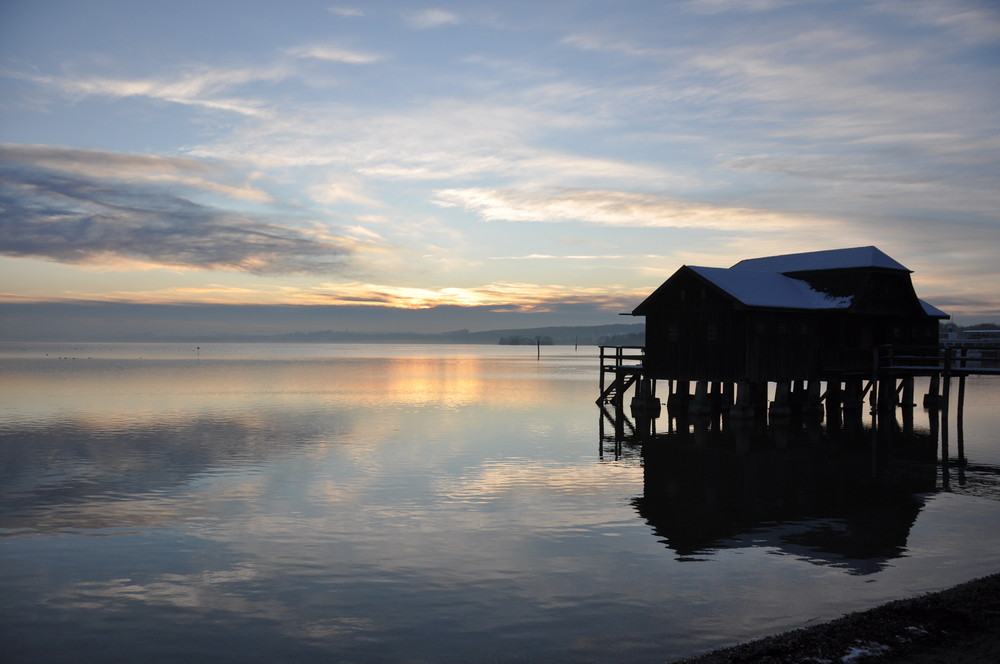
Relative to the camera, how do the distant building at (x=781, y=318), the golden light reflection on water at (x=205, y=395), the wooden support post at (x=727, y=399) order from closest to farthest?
1. the distant building at (x=781, y=318)
2. the wooden support post at (x=727, y=399)
3. the golden light reflection on water at (x=205, y=395)

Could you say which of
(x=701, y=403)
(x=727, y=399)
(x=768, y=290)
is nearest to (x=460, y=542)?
(x=701, y=403)

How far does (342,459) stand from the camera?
28.6 m

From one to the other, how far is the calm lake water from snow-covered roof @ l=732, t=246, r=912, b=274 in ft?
41.3

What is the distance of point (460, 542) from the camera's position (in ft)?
55.1

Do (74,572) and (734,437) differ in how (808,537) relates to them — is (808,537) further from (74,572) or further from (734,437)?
(734,437)

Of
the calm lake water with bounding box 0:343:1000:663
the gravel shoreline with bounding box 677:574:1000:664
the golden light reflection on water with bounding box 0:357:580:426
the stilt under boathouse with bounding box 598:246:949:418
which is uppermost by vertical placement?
the stilt under boathouse with bounding box 598:246:949:418

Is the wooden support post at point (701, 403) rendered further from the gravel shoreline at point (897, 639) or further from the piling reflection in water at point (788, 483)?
the gravel shoreline at point (897, 639)

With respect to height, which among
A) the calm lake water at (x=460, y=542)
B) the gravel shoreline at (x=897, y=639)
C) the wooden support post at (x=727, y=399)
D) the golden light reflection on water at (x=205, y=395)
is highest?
the wooden support post at (x=727, y=399)

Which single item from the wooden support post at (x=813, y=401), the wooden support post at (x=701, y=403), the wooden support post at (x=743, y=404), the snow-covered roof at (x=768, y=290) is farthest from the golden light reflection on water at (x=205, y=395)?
the wooden support post at (x=813, y=401)

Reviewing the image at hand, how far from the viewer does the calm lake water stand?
11.6m

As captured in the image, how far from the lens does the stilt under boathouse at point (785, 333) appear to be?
40.5 metres

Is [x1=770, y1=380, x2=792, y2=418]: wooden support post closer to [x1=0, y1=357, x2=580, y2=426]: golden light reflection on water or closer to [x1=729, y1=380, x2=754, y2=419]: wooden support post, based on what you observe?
[x1=729, y1=380, x2=754, y2=419]: wooden support post

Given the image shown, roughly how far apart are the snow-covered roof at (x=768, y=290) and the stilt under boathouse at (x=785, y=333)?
93 mm

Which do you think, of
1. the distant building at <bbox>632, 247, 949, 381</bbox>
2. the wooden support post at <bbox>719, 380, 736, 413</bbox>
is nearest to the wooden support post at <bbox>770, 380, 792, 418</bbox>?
the distant building at <bbox>632, 247, 949, 381</bbox>
